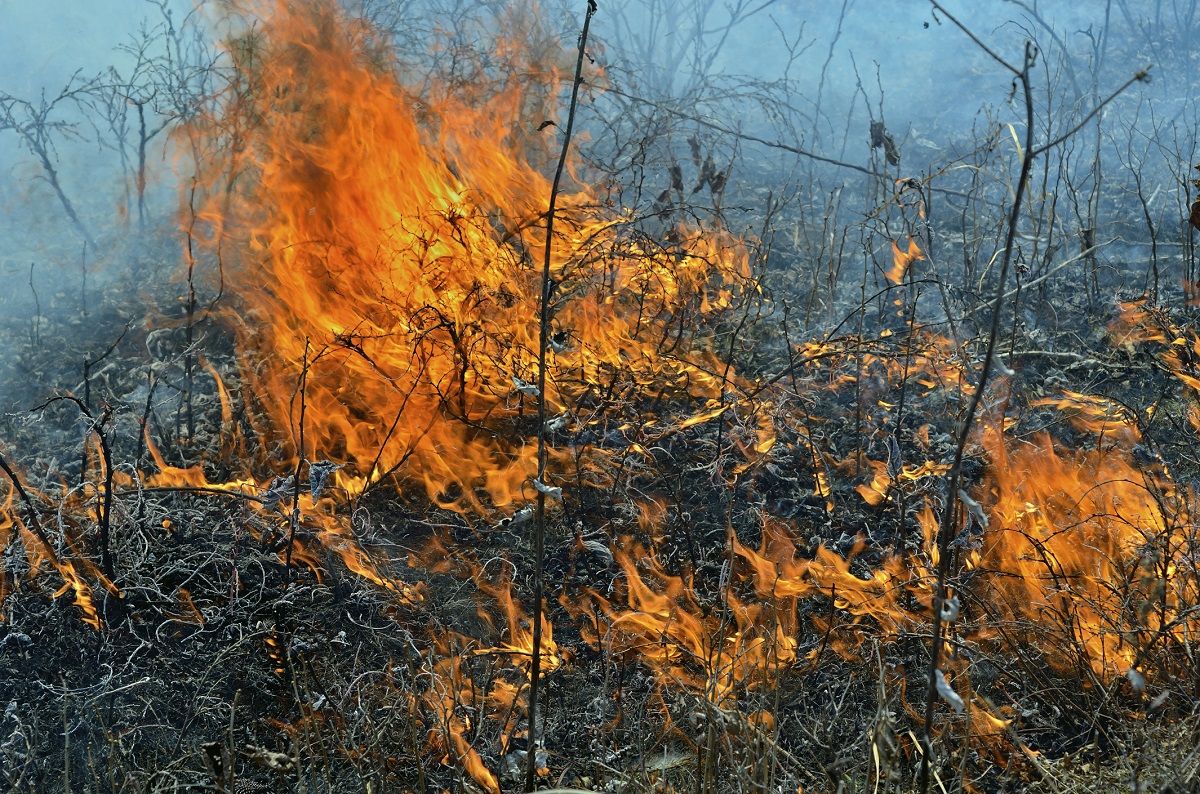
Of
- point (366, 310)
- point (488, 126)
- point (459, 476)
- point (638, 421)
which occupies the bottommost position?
point (459, 476)

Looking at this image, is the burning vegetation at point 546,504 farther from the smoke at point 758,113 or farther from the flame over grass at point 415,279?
the smoke at point 758,113

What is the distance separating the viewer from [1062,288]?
5.43m

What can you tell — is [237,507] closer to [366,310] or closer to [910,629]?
[366,310]

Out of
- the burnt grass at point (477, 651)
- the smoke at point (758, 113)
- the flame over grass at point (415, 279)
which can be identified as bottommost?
the burnt grass at point (477, 651)

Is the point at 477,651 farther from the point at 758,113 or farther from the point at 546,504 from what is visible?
the point at 758,113

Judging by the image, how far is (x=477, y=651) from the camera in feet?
9.28

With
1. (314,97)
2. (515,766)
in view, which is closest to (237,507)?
(515,766)

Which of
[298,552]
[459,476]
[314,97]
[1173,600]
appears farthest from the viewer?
[314,97]

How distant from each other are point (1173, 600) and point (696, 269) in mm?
2799

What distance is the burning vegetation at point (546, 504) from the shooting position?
255cm

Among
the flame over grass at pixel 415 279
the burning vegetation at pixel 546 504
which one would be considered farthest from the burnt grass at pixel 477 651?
the flame over grass at pixel 415 279

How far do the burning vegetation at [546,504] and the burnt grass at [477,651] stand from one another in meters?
0.02

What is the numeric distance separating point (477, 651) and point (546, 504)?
110 centimetres

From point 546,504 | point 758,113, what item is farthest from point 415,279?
point 758,113
